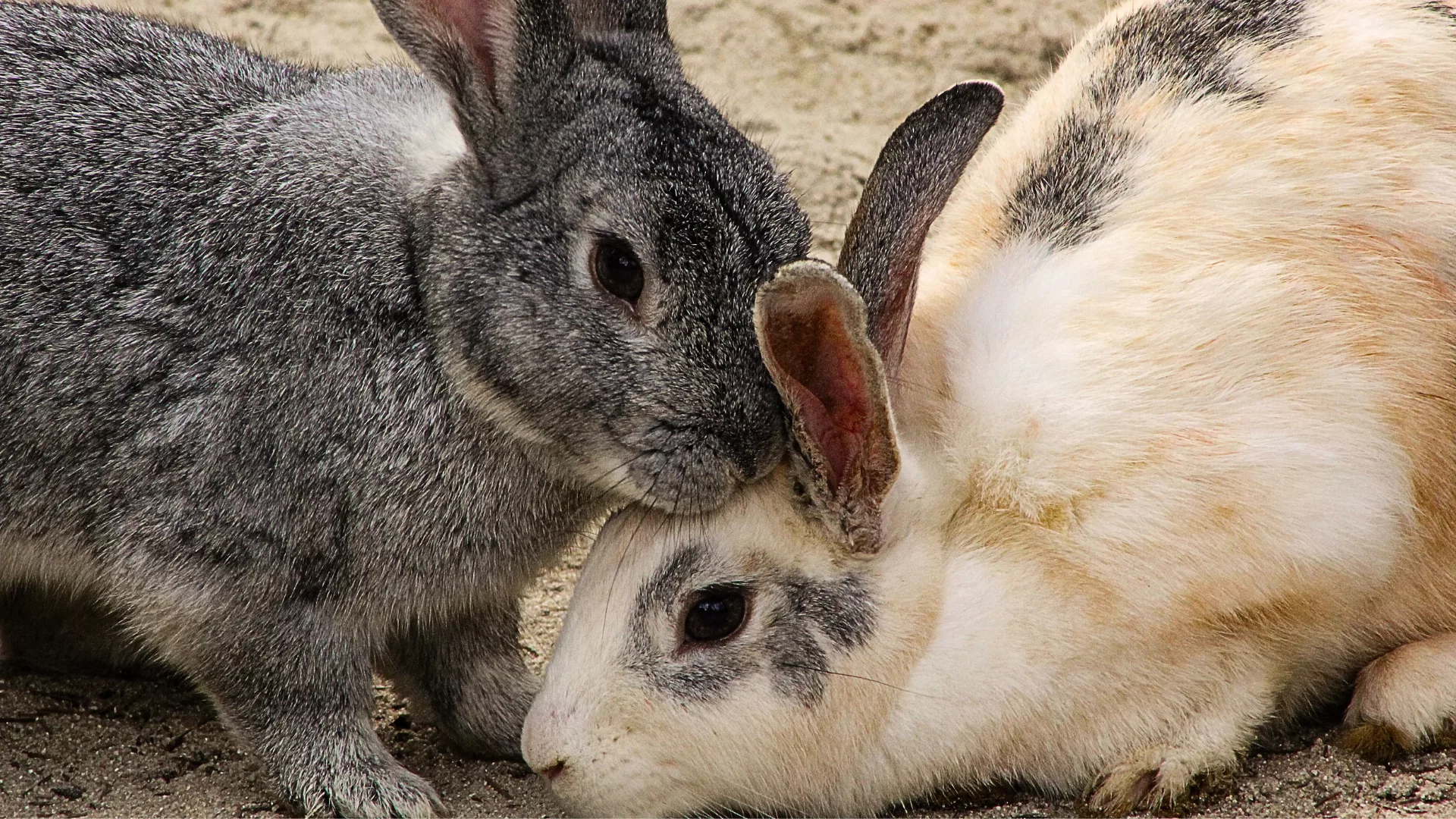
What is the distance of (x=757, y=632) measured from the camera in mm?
3953

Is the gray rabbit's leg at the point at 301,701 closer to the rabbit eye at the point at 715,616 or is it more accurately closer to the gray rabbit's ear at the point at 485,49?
the rabbit eye at the point at 715,616

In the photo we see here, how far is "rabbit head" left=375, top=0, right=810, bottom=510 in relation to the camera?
12.6ft

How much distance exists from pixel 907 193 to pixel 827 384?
471mm

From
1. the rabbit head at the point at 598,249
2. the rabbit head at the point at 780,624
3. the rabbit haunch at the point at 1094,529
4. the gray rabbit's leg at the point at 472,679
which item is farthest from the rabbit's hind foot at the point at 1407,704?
the gray rabbit's leg at the point at 472,679

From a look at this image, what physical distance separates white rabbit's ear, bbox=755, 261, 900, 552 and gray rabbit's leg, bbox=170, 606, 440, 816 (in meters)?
1.27

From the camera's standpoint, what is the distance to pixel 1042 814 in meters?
4.05

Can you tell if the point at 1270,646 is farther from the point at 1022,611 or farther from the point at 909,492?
the point at 909,492

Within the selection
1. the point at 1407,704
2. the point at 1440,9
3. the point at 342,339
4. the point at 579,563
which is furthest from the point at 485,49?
the point at 1407,704

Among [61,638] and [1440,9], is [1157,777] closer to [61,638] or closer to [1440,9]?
[1440,9]

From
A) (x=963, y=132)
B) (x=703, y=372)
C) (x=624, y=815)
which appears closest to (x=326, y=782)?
(x=624, y=815)

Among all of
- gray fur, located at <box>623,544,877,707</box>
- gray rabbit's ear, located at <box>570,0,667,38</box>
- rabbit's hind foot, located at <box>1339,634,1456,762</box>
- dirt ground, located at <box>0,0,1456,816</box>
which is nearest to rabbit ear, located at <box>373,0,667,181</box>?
gray rabbit's ear, located at <box>570,0,667,38</box>

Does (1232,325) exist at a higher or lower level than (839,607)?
higher

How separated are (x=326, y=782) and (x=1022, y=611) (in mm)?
1737

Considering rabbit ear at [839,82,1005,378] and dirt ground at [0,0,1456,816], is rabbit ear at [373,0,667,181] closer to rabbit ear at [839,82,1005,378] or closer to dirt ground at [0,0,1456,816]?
rabbit ear at [839,82,1005,378]
